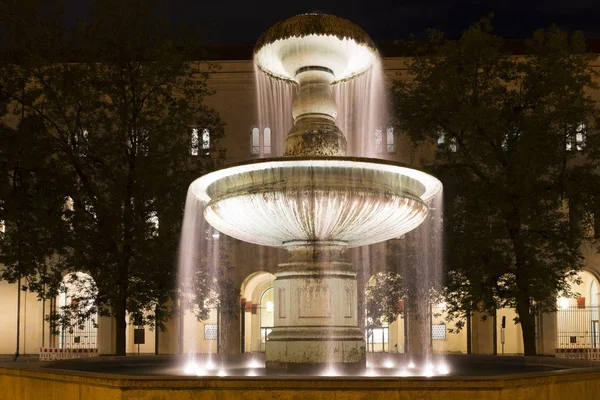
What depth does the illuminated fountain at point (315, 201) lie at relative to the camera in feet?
32.7

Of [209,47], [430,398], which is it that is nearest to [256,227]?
[430,398]

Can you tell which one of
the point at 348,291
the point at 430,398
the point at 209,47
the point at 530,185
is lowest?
the point at 430,398

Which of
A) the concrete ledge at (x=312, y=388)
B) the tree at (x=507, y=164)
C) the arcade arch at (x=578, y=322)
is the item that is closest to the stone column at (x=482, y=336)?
the arcade arch at (x=578, y=322)

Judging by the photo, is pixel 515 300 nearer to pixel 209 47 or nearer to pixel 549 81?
pixel 549 81

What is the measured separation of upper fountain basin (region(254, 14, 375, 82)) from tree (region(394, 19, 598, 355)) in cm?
921

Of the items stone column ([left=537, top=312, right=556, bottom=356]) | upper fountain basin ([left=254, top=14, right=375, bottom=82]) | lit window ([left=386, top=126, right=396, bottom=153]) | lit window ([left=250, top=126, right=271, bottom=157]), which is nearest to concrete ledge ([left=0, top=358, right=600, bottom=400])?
upper fountain basin ([left=254, top=14, right=375, bottom=82])

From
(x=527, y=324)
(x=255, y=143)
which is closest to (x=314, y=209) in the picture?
(x=527, y=324)

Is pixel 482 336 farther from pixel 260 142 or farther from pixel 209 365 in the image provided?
pixel 209 365

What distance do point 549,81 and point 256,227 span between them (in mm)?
12382

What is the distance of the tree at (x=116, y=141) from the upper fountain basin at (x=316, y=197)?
999 centimetres

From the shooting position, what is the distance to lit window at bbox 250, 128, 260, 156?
109 feet

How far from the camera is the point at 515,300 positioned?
67.1ft

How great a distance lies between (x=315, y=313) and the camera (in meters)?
10.7

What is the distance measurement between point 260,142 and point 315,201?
23.5m
